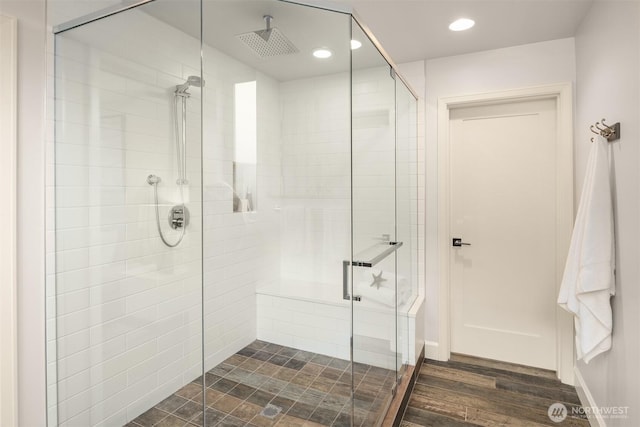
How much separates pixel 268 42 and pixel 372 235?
114 centimetres

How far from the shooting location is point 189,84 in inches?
71.1

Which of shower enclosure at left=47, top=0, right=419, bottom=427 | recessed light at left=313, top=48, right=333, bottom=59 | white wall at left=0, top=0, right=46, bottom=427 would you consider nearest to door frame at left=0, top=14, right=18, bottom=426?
white wall at left=0, top=0, right=46, bottom=427

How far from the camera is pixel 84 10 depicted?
1836 millimetres

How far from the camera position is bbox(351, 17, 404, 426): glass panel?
1830 millimetres

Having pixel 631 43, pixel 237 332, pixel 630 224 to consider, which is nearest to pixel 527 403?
pixel 630 224

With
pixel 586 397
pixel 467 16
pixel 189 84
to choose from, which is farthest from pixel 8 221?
pixel 586 397

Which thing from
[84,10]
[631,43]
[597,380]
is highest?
[84,10]

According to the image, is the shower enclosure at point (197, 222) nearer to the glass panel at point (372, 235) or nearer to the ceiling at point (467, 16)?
the glass panel at point (372, 235)

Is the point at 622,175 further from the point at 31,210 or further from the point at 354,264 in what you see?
the point at 31,210

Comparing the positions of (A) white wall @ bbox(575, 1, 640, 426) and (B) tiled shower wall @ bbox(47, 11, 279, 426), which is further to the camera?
(B) tiled shower wall @ bbox(47, 11, 279, 426)

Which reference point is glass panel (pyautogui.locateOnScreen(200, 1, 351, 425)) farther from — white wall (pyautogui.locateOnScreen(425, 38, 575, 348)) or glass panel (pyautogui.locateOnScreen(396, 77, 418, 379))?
white wall (pyautogui.locateOnScreen(425, 38, 575, 348))

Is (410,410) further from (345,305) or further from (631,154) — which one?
(631,154)

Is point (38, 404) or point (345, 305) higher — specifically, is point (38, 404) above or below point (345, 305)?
below

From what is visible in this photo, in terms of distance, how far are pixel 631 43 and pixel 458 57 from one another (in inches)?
54.5
